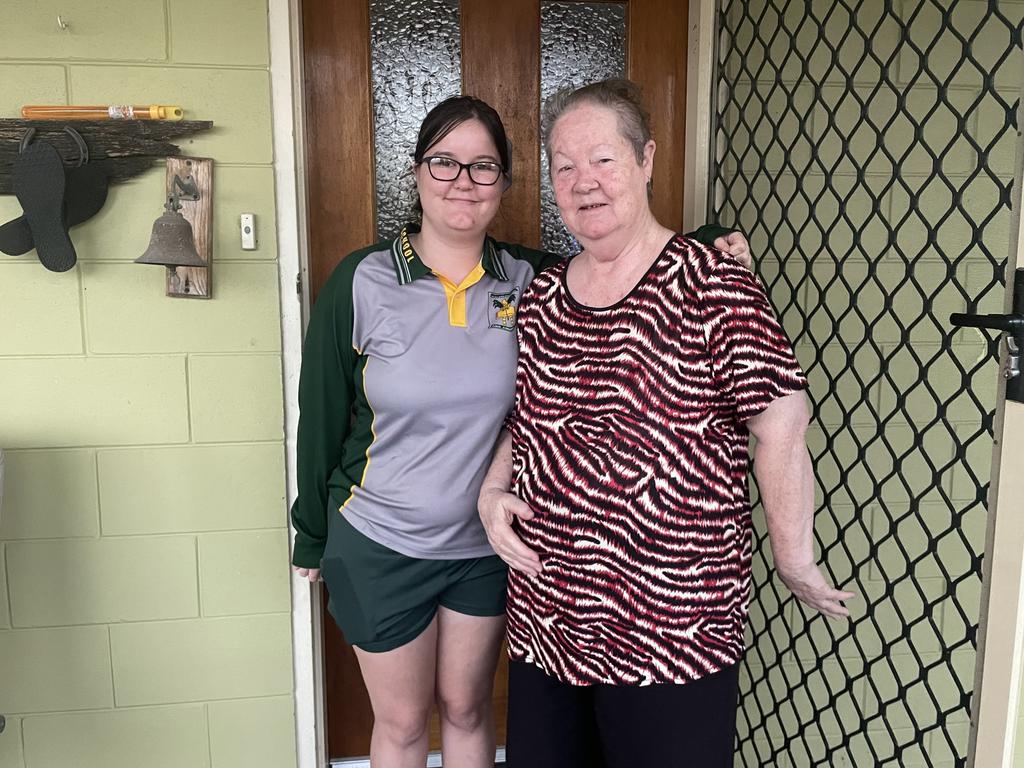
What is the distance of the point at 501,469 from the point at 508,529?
0.53 feet

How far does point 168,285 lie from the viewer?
1778 millimetres

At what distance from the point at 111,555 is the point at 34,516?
189mm

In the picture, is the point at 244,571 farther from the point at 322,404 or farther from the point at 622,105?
the point at 622,105

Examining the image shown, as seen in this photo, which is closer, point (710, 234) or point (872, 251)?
point (710, 234)

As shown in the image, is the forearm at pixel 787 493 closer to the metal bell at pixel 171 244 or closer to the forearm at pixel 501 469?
the forearm at pixel 501 469

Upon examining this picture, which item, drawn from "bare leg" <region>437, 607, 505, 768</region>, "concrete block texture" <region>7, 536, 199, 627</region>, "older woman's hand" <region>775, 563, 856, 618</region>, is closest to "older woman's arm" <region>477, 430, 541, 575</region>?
"bare leg" <region>437, 607, 505, 768</region>

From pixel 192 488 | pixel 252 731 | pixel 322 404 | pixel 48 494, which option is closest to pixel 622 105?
pixel 322 404

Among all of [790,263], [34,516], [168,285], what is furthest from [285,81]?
[790,263]

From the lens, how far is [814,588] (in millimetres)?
1253

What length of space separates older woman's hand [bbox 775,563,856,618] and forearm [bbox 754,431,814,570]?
14 mm

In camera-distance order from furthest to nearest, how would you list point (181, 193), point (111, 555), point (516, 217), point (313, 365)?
point (516, 217), point (111, 555), point (181, 193), point (313, 365)

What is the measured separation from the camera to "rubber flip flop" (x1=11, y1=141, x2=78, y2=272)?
1.67 m

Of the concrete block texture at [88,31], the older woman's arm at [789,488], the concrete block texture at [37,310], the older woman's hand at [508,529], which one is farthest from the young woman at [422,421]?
the concrete block texture at [88,31]

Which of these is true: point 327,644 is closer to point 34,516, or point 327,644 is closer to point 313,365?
point 34,516
